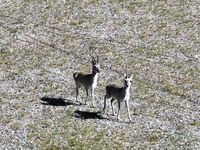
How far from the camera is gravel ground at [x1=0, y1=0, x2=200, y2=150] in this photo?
30.7 m

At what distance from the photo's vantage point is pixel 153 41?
44.1 meters

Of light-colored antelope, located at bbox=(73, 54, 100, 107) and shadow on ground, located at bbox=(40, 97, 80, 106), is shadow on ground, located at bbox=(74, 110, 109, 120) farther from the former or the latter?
shadow on ground, located at bbox=(40, 97, 80, 106)

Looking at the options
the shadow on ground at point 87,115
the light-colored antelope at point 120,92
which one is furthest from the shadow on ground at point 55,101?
the light-colored antelope at point 120,92

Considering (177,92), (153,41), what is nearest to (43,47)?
(153,41)

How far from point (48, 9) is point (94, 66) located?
1889 centimetres

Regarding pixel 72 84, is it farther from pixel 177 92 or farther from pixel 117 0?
pixel 117 0

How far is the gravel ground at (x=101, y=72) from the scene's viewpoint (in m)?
30.7

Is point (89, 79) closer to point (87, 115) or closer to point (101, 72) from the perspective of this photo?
point (87, 115)

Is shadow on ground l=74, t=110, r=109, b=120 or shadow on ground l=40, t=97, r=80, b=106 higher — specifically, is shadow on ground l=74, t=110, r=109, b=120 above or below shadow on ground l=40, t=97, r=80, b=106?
below

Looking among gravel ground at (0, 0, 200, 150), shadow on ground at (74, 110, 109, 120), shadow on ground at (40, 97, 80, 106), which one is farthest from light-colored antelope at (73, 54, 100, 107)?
gravel ground at (0, 0, 200, 150)

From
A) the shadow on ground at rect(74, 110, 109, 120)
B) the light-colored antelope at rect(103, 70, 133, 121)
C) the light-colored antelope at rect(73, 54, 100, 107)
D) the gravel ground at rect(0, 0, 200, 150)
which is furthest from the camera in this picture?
the light-colored antelope at rect(73, 54, 100, 107)

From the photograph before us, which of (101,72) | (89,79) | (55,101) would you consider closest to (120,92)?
(89,79)

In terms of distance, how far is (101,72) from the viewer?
1529 inches

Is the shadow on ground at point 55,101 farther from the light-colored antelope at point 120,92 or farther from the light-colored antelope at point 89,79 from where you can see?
the light-colored antelope at point 120,92
